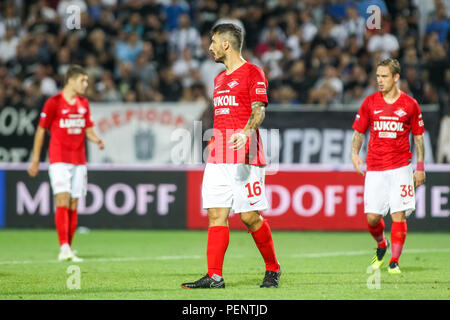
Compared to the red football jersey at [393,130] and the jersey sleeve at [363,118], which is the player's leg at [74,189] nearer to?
the jersey sleeve at [363,118]

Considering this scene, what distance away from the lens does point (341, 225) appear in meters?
14.8

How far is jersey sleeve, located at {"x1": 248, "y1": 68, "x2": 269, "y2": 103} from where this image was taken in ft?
24.2

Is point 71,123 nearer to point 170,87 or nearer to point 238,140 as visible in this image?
point 238,140

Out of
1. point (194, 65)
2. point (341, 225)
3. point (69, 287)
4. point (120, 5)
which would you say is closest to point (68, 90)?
point (69, 287)

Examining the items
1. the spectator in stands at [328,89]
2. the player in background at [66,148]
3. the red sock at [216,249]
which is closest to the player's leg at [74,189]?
the player in background at [66,148]

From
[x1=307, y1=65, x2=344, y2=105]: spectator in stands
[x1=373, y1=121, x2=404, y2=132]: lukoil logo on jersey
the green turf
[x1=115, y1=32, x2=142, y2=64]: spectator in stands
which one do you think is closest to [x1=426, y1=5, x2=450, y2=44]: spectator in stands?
[x1=307, y1=65, x2=344, y2=105]: spectator in stands

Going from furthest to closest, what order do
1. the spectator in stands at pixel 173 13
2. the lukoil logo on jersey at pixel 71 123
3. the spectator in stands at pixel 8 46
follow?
the spectator in stands at pixel 8 46 → the spectator in stands at pixel 173 13 → the lukoil logo on jersey at pixel 71 123

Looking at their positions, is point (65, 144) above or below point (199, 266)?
above

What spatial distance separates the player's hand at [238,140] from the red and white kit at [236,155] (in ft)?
1.18

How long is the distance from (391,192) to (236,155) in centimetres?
230

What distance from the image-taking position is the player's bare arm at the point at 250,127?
706 cm

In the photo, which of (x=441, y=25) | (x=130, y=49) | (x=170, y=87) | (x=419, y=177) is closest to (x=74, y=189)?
(x=419, y=177)

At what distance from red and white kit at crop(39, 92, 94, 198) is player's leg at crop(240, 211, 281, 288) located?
3796 mm

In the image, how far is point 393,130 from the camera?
29.8 ft
